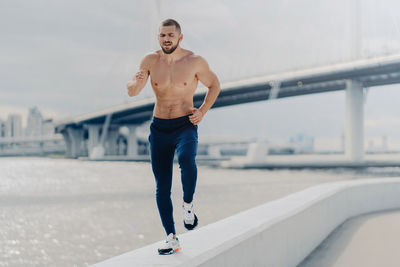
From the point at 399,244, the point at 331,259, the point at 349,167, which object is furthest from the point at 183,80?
the point at 349,167

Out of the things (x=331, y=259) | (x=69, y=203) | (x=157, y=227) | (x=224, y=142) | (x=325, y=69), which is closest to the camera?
(x=331, y=259)

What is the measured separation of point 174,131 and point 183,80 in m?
0.36

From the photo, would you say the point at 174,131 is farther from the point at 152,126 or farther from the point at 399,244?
the point at 399,244

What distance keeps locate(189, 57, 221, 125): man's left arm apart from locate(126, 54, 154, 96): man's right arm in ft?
1.16

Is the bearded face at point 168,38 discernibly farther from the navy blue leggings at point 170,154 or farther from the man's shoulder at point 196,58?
the navy blue leggings at point 170,154

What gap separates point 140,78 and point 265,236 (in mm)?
1773

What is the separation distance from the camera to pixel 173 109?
129 inches

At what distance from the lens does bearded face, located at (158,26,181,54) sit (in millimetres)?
3189

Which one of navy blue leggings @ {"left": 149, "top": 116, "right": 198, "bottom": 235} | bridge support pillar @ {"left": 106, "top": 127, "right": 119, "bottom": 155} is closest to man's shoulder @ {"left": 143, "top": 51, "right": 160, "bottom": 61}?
navy blue leggings @ {"left": 149, "top": 116, "right": 198, "bottom": 235}

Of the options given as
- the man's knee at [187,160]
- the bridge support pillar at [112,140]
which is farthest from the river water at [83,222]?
the bridge support pillar at [112,140]

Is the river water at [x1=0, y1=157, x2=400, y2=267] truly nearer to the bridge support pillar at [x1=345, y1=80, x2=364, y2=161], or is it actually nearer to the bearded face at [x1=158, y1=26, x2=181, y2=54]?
the bearded face at [x1=158, y1=26, x2=181, y2=54]

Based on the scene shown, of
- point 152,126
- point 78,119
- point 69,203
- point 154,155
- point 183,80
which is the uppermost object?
point 78,119

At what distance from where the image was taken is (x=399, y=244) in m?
5.53

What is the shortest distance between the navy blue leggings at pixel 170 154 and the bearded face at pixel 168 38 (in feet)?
1.58
